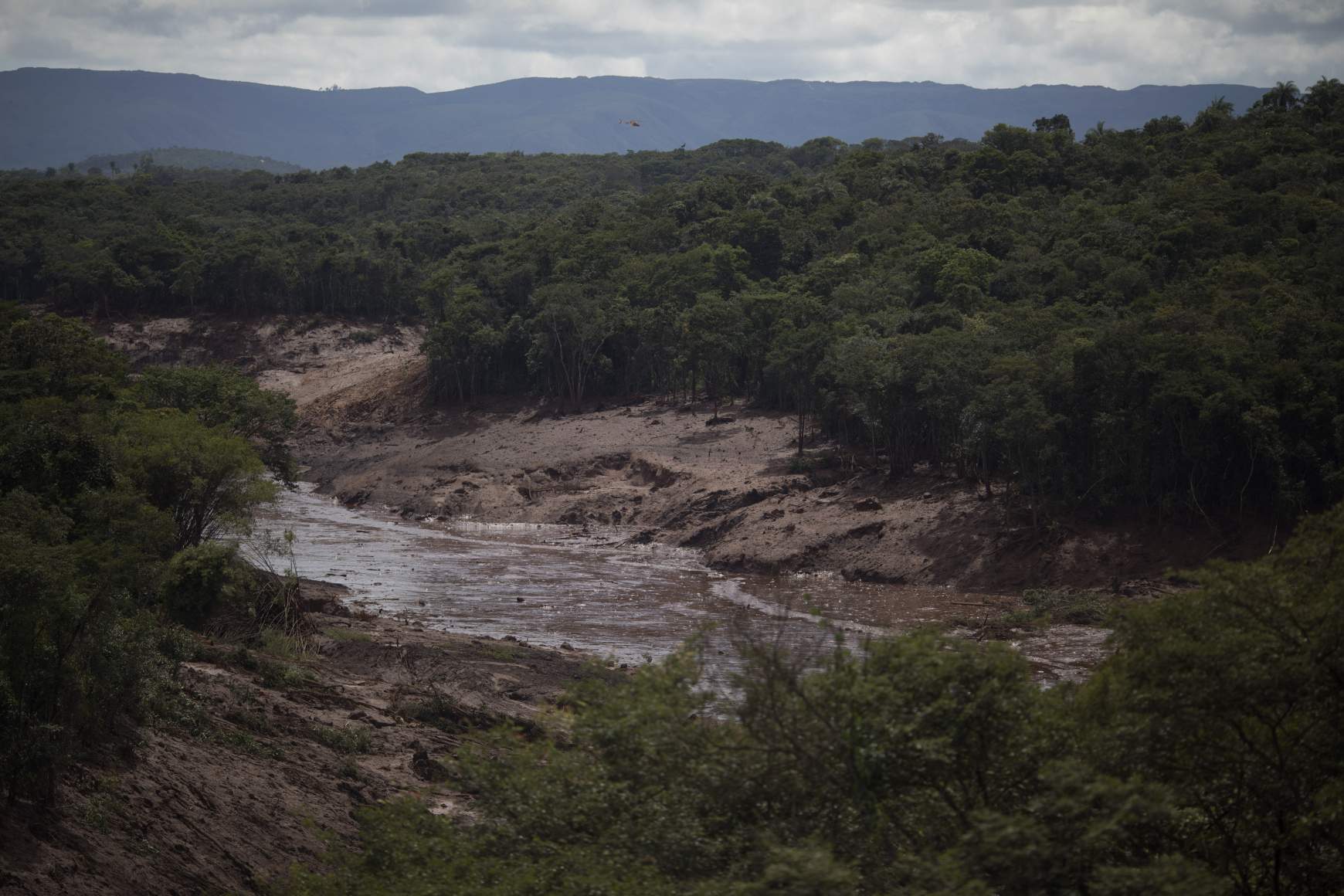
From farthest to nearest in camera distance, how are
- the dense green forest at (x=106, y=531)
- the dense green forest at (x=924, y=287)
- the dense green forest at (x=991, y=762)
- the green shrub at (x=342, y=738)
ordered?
the dense green forest at (x=924, y=287), the green shrub at (x=342, y=738), the dense green forest at (x=106, y=531), the dense green forest at (x=991, y=762)

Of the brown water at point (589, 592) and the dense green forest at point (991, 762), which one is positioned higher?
the dense green forest at point (991, 762)

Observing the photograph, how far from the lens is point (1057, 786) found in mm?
9570

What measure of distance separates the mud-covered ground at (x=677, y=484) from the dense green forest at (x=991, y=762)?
21.7m

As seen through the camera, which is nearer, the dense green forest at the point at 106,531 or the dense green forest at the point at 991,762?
the dense green forest at the point at 991,762

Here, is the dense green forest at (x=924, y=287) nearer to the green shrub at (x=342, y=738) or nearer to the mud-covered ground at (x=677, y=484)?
the mud-covered ground at (x=677, y=484)

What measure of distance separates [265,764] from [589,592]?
2010 centimetres

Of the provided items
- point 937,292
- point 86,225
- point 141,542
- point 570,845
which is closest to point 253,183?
point 86,225

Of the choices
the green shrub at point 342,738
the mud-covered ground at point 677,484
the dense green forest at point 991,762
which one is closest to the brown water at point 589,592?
the mud-covered ground at point 677,484

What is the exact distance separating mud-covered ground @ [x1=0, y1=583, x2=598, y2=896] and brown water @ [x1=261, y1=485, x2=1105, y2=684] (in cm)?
Result: 476

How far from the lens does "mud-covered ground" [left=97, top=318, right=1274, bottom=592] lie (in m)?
38.4

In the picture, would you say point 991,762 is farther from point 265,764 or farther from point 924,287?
point 924,287

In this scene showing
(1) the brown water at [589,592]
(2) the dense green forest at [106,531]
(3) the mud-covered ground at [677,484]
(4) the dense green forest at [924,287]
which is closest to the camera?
(2) the dense green forest at [106,531]

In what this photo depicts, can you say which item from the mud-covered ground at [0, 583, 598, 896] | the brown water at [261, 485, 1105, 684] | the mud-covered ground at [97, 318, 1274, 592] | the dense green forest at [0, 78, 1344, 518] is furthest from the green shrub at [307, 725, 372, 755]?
the dense green forest at [0, 78, 1344, 518]

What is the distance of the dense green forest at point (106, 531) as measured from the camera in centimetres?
1521
